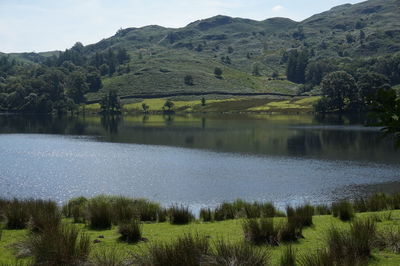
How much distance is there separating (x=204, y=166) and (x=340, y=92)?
104329mm

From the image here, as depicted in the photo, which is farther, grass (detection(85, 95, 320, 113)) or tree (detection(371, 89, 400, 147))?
grass (detection(85, 95, 320, 113))

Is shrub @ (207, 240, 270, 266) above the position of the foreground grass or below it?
above

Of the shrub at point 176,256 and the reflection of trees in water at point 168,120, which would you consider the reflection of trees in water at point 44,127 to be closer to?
the reflection of trees in water at point 168,120

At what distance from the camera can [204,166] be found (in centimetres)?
5184

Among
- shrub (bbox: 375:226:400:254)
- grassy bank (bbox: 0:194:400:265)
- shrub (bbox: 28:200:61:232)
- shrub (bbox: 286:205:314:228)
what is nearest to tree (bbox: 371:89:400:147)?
grassy bank (bbox: 0:194:400:265)

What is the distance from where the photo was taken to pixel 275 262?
10695 mm

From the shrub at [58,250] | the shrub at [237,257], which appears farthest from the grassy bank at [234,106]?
the shrub at [58,250]

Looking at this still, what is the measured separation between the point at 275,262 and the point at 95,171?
135 ft

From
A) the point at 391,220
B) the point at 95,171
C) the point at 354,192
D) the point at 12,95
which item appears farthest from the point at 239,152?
the point at 12,95

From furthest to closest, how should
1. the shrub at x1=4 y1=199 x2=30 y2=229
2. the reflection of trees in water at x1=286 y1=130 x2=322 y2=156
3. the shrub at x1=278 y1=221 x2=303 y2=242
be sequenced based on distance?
the reflection of trees in water at x1=286 y1=130 x2=322 y2=156 → the shrub at x1=4 y1=199 x2=30 y2=229 → the shrub at x1=278 y1=221 x2=303 y2=242

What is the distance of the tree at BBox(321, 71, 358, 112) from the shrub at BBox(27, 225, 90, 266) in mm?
141039

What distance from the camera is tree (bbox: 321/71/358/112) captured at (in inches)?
5622

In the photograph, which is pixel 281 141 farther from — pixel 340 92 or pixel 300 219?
pixel 340 92

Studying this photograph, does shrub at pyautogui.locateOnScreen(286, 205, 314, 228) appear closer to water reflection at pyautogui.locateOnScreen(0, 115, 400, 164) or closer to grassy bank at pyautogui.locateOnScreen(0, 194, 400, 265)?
grassy bank at pyautogui.locateOnScreen(0, 194, 400, 265)
